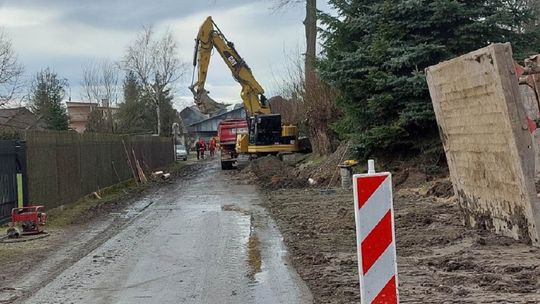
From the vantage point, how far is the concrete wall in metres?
8.05

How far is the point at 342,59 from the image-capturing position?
18.8m

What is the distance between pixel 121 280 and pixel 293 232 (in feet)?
14.0

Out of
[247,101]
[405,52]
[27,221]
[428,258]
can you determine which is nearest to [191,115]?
[247,101]

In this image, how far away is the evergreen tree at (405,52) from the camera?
16781mm

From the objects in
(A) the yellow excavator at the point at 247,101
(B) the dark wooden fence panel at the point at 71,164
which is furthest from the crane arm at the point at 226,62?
(B) the dark wooden fence panel at the point at 71,164

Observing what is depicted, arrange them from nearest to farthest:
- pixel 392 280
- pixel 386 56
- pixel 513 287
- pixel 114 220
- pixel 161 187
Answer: pixel 392 280, pixel 513 287, pixel 114 220, pixel 386 56, pixel 161 187

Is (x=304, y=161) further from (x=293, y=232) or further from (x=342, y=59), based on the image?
Result: (x=293, y=232)

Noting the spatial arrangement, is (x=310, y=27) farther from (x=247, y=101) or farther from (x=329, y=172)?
(x=329, y=172)

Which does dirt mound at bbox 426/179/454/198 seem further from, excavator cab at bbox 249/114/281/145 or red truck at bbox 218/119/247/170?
red truck at bbox 218/119/247/170

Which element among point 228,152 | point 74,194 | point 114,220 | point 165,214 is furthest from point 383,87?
point 228,152

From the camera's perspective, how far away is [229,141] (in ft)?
122

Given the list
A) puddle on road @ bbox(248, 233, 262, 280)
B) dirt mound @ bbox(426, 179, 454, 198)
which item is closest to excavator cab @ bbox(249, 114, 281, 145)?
dirt mound @ bbox(426, 179, 454, 198)

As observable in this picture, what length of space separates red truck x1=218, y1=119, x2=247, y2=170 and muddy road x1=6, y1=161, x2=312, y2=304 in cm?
2092

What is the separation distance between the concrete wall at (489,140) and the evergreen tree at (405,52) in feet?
21.1
